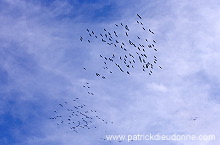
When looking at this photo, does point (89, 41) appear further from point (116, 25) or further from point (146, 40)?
point (146, 40)

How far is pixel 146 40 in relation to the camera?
147ft

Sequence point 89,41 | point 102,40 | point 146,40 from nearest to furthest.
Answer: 1. point 146,40
2. point 89,41
3. point 102,40

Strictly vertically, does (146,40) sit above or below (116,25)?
below

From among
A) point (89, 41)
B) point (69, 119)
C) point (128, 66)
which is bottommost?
point (69, 119)

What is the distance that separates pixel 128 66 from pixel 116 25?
773 cm

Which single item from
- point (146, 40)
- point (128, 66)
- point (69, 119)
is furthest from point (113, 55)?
point (69, 119)

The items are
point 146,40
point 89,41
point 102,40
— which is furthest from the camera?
point 102,40

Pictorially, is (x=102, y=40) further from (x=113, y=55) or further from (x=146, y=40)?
(x=146, y=40)

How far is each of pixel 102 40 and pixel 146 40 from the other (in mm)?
10156

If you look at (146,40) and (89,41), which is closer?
(146,40)

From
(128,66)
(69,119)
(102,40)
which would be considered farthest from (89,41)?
(69,119)

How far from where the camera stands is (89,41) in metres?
47.8

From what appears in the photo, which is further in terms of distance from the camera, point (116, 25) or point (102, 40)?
point (102, 40)

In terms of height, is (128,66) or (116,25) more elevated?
(116,25)
